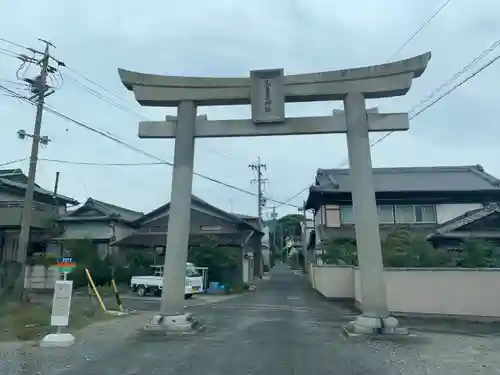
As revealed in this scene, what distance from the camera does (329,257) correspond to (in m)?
25.5

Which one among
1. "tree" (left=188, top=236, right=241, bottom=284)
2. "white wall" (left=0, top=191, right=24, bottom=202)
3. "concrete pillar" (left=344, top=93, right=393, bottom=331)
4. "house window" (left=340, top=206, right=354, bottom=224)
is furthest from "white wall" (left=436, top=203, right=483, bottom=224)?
"white wall" (left=0, top=191, right=24, bottom=202)

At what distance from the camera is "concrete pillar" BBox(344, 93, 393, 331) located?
35.3ft

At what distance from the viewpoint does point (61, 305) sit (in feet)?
33.9

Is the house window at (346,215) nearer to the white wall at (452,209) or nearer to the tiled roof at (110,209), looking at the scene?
the white wall at (452,209)

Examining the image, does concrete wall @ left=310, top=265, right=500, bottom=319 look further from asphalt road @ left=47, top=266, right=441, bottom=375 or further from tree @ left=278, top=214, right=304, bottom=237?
tree @ left=278, top=214, right=304, bottom=237

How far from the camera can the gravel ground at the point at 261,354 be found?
7.36 meters

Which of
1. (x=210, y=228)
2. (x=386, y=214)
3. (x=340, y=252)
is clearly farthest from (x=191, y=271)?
(x=386, y=214)

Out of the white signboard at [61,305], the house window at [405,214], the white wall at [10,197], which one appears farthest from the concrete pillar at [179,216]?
the white wall at [10,197]

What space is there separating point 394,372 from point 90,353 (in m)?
6.00

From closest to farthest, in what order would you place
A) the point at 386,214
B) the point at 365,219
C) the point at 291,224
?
the point at 365,219 < the point at 386,214 < the point at 291,224

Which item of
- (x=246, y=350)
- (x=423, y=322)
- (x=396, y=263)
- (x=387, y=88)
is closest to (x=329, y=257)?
(x=396, y=263)

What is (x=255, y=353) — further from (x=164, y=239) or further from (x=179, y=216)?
(x=164, y=239)

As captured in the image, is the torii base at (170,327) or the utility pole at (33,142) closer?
the torii base at (170,327)

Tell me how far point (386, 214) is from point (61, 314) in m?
22.7
